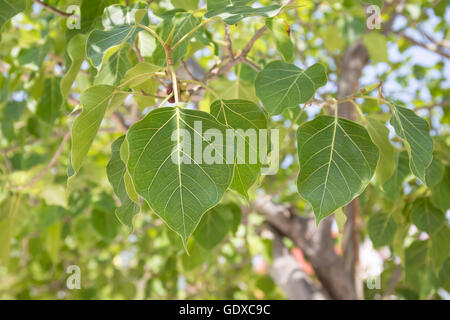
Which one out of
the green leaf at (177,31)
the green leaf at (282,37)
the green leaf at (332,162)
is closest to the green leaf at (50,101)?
the green leaf at (177,31)

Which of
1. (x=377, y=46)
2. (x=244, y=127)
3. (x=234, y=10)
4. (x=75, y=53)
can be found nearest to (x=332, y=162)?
(x=244, y=127)

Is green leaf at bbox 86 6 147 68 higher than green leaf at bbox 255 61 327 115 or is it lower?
higher

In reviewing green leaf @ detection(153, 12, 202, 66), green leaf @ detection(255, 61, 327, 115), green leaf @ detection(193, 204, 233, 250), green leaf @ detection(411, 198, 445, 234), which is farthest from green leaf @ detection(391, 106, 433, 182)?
green leaf @ detection(193, 204, 233, 250)

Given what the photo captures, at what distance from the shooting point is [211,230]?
1230 millimetres

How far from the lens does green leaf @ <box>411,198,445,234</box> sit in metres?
1.13

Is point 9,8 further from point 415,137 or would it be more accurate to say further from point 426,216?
point 426,216

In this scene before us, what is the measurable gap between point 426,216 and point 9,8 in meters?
1.06

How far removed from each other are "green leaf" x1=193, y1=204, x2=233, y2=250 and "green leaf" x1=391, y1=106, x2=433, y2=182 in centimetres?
63

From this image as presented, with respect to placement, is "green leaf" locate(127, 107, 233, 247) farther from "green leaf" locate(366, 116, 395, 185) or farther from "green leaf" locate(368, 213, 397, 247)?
"green leaf" locate(368, 213, 397, 247)

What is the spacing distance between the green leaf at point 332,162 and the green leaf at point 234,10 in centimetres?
18

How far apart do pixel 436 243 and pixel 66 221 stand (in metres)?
1.66

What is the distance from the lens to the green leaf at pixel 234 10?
638 mm
